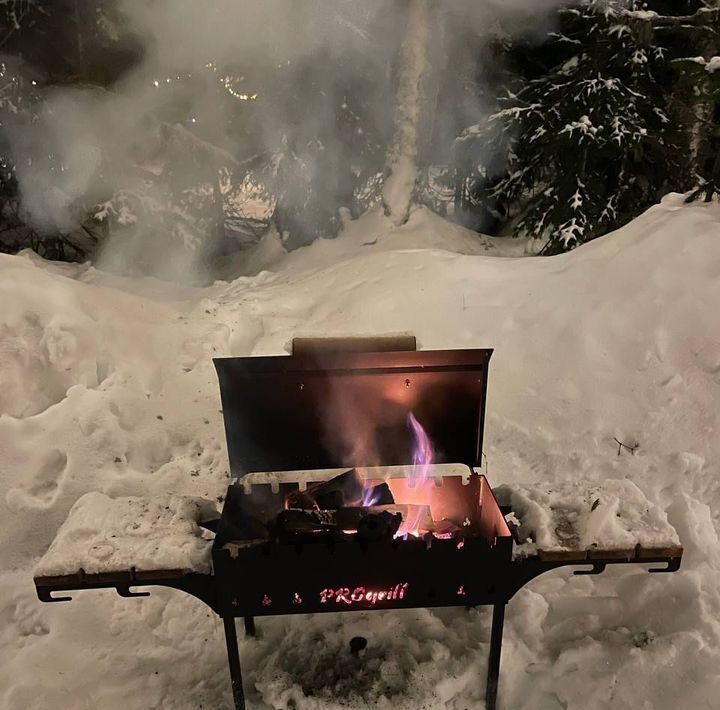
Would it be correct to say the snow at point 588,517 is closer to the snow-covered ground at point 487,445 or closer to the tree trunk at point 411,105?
the snow-covered ground at point 487,445

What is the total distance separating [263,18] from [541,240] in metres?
7.17

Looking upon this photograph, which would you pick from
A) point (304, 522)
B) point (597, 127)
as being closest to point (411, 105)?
point (597, 127)

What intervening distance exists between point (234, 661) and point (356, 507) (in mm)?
964

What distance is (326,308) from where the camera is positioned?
684cm

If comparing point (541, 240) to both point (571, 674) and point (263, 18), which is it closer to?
point (263, 18)

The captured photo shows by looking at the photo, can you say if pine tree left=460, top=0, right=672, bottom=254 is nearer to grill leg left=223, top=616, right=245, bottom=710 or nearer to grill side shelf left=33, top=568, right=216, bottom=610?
grill leg left=223, top=616, right=245, bottom=710

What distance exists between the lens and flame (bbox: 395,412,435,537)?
3199 mm

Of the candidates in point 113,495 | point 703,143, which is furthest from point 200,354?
point 703,143

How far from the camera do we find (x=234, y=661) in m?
2.85

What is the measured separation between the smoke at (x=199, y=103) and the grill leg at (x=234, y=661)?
10.9 m

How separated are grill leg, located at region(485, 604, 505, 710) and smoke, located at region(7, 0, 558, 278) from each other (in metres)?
10.7

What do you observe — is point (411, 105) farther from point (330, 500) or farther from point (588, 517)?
point (588, 517)

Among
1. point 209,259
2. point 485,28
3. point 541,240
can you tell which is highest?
point 485,28

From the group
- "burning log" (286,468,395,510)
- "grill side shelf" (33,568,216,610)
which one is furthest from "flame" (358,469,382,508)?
"grill side shelf" (33,568,216,610)
